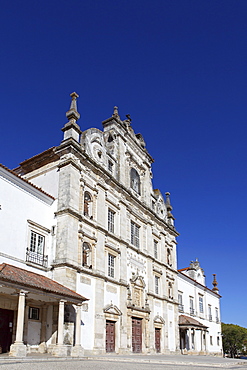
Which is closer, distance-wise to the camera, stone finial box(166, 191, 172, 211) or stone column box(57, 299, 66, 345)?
stone column box(57, 299, 66, 345)

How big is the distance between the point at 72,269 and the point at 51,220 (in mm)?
3017

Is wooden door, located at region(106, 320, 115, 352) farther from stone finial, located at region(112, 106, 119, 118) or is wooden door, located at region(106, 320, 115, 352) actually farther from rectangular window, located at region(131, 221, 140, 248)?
stone finial, located at region(112, 106, 119, 118)

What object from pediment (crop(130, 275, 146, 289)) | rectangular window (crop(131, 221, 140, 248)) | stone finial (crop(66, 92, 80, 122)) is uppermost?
stone finial (crop(66, 92, 80, 122))

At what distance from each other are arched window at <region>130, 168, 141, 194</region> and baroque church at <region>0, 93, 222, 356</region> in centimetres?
10

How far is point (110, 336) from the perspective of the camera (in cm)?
2181

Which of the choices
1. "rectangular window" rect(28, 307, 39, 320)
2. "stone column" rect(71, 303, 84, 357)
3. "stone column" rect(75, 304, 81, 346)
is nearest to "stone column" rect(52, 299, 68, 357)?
"stone column" rect(71, 303, 84, 357)

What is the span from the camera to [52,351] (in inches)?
672

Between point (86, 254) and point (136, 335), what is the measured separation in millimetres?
7583

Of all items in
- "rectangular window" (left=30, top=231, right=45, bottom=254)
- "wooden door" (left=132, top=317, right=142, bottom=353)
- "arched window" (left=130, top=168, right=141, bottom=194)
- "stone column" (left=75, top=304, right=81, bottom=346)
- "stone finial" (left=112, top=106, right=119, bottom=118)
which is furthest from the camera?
"arched window" (left=130, top=168, right=141, bottom=194)

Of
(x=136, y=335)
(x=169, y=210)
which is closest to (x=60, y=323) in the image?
(x=136, y=335)

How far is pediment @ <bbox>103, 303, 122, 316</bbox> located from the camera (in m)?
21.6

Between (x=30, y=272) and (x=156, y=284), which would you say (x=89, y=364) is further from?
(x=156, y=284)

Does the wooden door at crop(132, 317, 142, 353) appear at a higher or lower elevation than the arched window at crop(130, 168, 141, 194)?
lower

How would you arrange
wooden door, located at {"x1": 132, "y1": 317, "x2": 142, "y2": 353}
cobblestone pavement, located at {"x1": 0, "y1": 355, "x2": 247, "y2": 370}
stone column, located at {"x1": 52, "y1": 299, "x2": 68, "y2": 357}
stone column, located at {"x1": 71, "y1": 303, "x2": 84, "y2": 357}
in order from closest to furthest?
cobblestone pavement, located at {"x1": 0, "y1": 355, "x2": 247, "y2": 370} → stone column, located at {"x1": 52, "y1": 299, "x2": 68, "y2": 357} → stone column, located at {"x1": 71, "y1": 303, "x2": 84, "y2": 357} → wooden door, located at {"x1": 132, "y1": 317, "x2": 142, "y2": 353}
